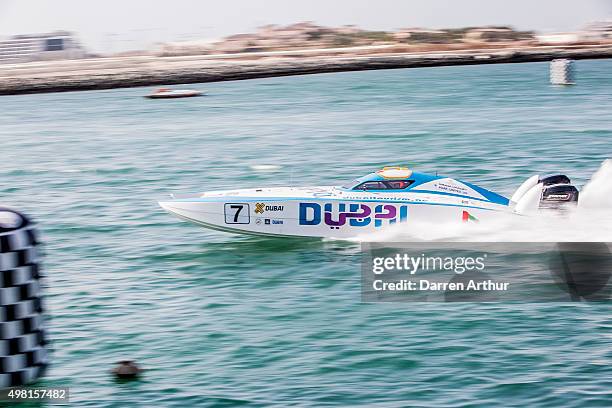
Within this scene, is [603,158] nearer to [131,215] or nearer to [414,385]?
[131,215]

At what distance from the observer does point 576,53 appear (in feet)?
289

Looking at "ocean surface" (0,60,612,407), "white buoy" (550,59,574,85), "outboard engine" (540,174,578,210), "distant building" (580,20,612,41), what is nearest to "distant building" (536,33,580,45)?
"distant building" (580,20,612,41)

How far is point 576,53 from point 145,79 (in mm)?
39703

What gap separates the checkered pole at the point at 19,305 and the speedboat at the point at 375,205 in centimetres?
866

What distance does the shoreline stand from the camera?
72000mm

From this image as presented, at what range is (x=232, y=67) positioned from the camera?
7925 centimetres

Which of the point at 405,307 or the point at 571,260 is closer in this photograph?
the point at 405,307

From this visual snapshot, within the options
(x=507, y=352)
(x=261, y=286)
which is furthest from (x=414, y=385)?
(x=261, y=286)

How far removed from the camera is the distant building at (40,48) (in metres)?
160

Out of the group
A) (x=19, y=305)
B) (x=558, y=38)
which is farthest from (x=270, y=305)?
(x=558, y=38)

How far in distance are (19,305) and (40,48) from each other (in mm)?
179783

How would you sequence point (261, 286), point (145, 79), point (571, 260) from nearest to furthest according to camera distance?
point (261, 286), point (571, 260), point (145, 79)

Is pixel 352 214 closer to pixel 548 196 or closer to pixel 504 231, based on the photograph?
pixel 504 231

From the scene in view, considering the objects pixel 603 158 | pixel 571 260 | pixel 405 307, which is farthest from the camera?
pixel 603 158
